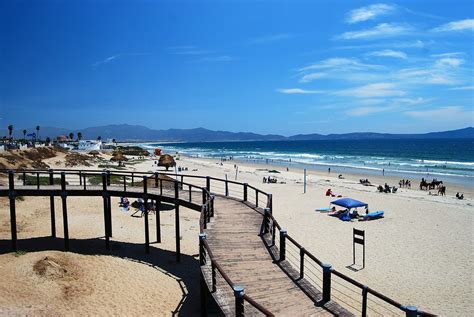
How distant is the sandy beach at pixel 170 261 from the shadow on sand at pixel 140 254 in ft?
0.13

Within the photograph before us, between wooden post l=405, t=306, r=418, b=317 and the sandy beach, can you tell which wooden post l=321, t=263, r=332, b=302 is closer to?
wooden post l=405, t=306, r=418, b=317

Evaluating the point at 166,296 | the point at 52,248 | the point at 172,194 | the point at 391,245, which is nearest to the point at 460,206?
the point at 391,245

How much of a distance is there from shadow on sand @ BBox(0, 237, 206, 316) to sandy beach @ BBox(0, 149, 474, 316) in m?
0.04

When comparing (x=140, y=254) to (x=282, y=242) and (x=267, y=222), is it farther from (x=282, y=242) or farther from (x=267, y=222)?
(x=282, y=242)

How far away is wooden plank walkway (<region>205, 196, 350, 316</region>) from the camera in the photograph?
7000mm

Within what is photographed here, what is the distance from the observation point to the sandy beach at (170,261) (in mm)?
11305

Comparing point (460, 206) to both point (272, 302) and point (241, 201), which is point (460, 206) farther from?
point (272, 302)

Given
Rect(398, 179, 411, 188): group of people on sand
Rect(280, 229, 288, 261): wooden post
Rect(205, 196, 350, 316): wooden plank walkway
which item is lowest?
Rect(398, 179, 411, 188): group of people on sand

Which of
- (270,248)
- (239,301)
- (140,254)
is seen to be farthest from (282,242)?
(140,254)

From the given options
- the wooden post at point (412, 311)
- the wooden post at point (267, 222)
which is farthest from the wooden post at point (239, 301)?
the wooden post at point (267, 222)

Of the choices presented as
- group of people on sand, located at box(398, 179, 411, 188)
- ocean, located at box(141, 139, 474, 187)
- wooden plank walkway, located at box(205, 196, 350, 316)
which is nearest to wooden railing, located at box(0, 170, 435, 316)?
wooden plank walkway, located at box(205, 196, 350, 316)

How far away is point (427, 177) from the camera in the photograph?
50094 millimetres

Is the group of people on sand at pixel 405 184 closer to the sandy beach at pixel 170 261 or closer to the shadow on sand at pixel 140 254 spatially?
the sandy beach at pixel 170 261

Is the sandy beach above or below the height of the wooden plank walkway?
below
